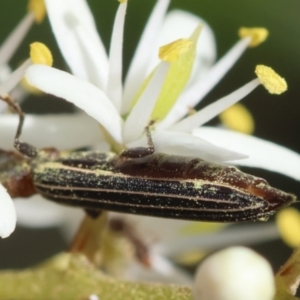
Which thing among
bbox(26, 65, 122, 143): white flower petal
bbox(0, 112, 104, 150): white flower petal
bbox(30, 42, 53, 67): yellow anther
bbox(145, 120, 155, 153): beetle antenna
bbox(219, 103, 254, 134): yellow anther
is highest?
bbox(30, 42, 53, 67): yellow anther

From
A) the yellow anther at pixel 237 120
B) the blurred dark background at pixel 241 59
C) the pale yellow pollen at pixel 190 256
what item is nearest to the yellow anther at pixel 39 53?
the yellow anther at pixel 237 120

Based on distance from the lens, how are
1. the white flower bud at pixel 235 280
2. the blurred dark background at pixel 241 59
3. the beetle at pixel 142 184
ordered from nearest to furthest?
1. the white flower bud at pixel 235 280
2. the beetle at pixel 142 184
3. the blurred dark background at pixel 241 59

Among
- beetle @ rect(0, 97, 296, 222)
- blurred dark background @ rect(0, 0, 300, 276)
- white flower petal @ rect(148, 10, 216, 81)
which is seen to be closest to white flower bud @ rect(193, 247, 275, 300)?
beetle @ rect(0, 97, 296, 222)

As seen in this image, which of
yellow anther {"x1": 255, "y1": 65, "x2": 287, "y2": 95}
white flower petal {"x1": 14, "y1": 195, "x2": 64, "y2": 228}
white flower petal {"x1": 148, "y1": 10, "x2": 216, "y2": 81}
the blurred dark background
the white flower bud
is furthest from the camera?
the blurred dark background

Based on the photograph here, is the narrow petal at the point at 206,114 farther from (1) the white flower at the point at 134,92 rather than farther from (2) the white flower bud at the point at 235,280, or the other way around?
(2) the white flower bud at the point at 235,280

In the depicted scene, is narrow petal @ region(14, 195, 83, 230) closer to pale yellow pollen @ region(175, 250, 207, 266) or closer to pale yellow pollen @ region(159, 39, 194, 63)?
pale yellow pollen @ region(175, 250, 207, 266)

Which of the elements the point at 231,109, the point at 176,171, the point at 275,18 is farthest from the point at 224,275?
the point at 275,18

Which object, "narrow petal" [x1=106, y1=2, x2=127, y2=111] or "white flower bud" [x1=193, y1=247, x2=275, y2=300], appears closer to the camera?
"white flower bud" [x1=193, y1=247, x2=275, y2=300]
